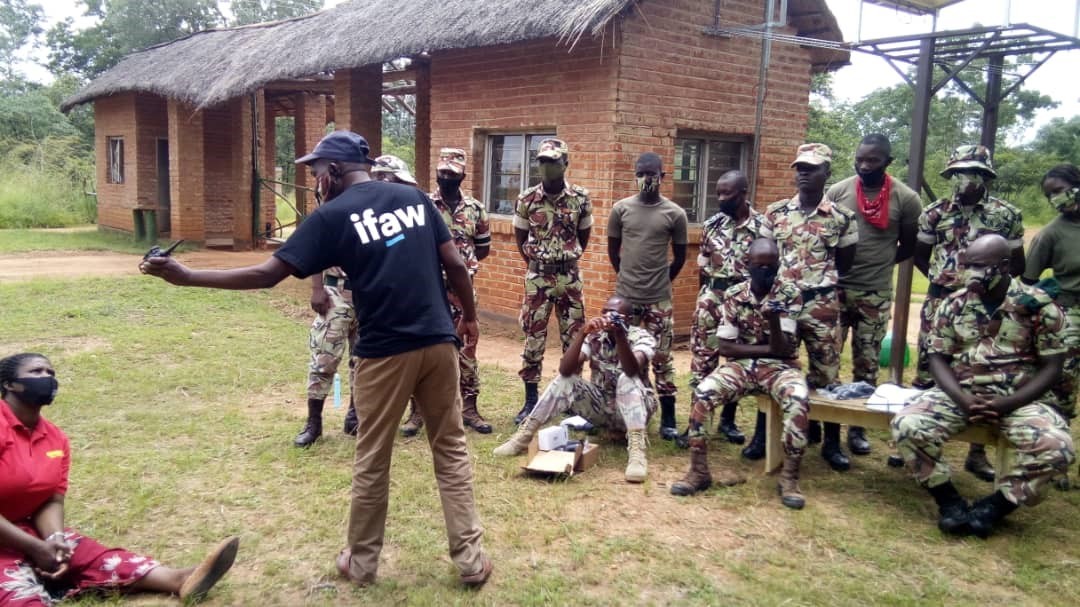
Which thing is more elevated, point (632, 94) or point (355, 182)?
point (632, 94)

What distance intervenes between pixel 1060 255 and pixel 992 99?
9.05 feet

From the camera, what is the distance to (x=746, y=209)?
5188 millimetres

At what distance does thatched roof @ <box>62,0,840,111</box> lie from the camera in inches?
304

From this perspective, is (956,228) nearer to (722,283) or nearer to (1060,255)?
(1060,255)

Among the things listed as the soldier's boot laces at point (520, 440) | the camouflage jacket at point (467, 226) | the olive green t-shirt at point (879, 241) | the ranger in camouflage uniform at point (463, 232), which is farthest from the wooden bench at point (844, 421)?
the camouflage jacket at point (467, 226)

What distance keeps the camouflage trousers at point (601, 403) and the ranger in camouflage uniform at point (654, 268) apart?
35 centimetres

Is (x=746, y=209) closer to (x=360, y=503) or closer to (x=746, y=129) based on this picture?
(x=360, y=503)

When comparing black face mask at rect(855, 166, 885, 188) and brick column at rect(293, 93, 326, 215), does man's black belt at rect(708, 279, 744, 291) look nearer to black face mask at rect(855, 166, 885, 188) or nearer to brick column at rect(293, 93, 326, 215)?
black face mask at rect(855, 166, 885, 188)

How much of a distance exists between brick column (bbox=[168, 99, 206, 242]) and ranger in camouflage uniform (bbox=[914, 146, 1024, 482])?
13.9 metres

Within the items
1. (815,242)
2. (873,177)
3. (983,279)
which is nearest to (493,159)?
(873,177)

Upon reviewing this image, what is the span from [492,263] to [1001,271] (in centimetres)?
604

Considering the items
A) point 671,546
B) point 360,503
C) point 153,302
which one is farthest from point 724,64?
point 153,302

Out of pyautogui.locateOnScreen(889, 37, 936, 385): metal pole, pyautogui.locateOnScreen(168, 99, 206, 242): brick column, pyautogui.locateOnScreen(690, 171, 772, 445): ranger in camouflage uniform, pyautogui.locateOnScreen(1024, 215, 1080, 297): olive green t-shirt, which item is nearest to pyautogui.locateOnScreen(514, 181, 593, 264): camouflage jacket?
pyautogui.locateOnScreen(690, 171, 772, 445): ranger in camouflage uniform

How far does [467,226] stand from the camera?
18.0 ft
